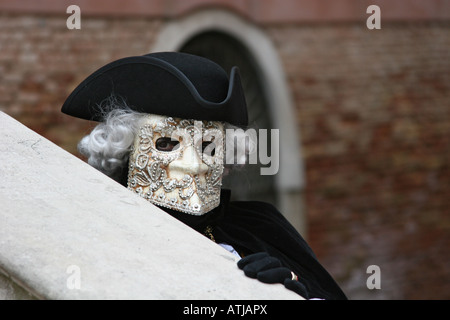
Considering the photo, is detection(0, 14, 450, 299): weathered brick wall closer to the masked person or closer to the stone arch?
the stone arch

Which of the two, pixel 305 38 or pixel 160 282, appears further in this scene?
pixel 305 38

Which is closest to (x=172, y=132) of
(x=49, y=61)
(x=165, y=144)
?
(x=165, y=144)

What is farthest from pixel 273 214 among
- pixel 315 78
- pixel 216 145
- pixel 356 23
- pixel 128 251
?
pixel 356 23

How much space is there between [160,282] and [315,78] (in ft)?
14.5

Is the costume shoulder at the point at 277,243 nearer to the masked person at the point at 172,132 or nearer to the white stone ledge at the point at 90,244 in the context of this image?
the masked person at the point at 172,132

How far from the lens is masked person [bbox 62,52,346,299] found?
2.39 m

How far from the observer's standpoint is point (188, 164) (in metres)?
2.38

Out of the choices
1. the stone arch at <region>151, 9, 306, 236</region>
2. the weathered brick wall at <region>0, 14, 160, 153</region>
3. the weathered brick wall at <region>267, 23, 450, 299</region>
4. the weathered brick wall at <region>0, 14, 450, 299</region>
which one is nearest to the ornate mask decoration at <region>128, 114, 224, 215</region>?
the weathered brick wall at <region>0, 14, 160, 153</region>

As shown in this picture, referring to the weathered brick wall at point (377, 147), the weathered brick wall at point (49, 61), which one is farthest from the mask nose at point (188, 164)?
the weathered brick wall at point (377, 147)

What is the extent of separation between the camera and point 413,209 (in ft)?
21.2

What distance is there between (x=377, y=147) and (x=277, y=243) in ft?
12.3

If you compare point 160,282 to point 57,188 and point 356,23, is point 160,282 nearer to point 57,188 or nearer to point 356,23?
point 57,188

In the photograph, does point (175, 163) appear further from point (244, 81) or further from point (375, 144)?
point (375, 144)

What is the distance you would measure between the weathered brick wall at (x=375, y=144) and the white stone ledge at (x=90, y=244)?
3.09m
